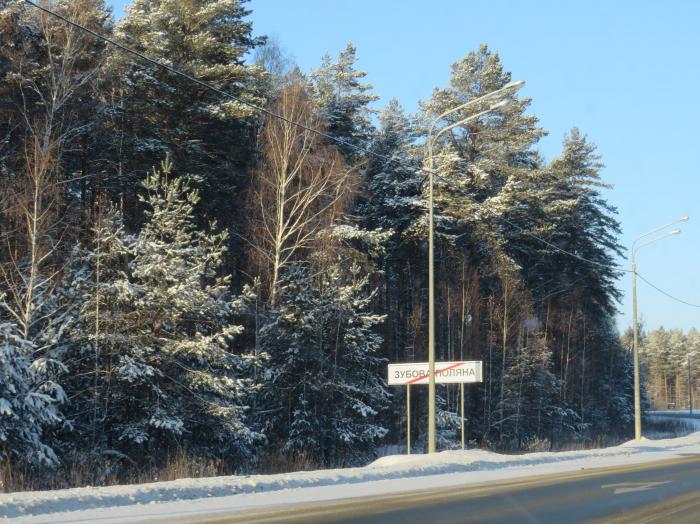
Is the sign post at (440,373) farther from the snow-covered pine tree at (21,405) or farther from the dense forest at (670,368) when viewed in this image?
the dense forest at (670,368)

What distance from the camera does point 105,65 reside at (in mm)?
27609

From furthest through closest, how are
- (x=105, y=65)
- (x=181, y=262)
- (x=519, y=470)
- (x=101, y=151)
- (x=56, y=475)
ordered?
1. (x=101, y=151)
2. (x=105, y=65)
3. (x=181, y=262)
4. (x=519, y=470)
5. (x=56, y=475)

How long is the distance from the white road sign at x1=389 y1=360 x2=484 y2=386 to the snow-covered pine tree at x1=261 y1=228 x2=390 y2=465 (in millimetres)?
6981

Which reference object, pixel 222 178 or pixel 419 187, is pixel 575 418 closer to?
pixel 419 187

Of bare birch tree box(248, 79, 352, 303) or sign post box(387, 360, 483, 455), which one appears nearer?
sign post box(387, 360, 483, 455)

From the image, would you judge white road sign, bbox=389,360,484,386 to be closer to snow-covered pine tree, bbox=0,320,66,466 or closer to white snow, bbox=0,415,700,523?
white snow, bbox=0,415,700,523

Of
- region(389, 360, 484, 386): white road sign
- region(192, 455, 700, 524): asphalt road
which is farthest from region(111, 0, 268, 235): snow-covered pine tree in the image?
region(192, 455, 700, 524): asphalt road

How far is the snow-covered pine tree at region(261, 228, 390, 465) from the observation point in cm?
2983

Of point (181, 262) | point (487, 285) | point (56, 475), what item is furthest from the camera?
point (487, 285)

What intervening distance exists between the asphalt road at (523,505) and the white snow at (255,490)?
90cm

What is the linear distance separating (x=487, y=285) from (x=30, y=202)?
3326 centimetres

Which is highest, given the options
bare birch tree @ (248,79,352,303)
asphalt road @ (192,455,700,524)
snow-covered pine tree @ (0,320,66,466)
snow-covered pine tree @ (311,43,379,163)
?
snow-covered pine tree @ (311,43,379,163)

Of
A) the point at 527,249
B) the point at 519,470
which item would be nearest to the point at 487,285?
the point at 527,249

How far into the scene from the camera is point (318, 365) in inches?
1201
